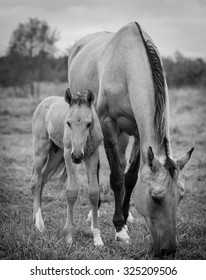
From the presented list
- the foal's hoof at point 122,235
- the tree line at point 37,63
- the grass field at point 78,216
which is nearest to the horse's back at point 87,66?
the grass field at point 78,216

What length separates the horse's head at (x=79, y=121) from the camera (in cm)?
390

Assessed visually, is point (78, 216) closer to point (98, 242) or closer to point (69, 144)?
point (98, 242)

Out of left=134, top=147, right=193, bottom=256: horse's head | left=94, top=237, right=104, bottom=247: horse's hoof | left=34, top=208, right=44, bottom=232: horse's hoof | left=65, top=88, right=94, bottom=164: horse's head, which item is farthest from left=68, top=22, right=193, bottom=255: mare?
left=34, top=208, right=44, bottom=232: horse's hoof

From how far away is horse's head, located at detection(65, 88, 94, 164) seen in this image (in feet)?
12.8

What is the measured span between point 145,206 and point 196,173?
4309mm

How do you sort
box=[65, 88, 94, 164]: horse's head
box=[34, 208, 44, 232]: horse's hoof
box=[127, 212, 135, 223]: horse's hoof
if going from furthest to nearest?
1. box=[127, 212, 135, 223]: horse's hoof
2. box=[34, 208, 44, 232]: horse's hoof
3. box=[65, 88, 94, 164]: horse's head

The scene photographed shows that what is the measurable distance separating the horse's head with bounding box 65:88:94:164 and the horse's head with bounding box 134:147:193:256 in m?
0.67

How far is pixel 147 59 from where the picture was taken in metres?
4.73

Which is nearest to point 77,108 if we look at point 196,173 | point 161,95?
point 161,95

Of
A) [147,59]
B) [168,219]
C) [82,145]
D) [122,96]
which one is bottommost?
[168,219]

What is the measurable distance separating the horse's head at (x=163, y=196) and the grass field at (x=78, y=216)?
28 centimetres

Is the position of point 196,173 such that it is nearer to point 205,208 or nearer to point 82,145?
point 205,208

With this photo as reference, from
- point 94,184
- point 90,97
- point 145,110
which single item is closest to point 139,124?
point 145,110

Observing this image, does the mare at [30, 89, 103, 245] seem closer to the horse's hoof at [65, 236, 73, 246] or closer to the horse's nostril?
the horse's hoof at [65, 236, 73, 246]
